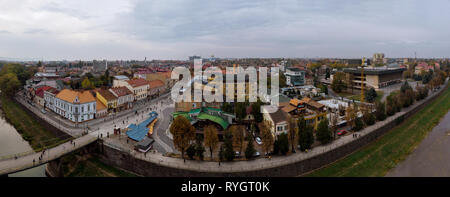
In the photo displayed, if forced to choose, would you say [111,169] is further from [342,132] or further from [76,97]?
[342,132]

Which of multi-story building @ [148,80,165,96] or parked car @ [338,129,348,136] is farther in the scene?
multi-story building @ [148,80,165,96]

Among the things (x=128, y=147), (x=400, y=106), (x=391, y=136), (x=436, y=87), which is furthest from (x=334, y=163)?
(x=436, y=87)

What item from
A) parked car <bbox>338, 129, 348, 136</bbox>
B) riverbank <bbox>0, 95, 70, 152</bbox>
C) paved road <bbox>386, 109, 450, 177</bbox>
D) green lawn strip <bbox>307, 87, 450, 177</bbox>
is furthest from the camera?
riverbank <bbox>0, 95, 70, 152</bbox>

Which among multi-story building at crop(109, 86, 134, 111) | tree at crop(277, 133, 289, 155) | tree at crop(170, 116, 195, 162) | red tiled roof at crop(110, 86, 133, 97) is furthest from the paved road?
red tiled roof at crop(110, 86, 133, 97)

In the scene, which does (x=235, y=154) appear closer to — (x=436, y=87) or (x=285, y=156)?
(x=285, y=156)

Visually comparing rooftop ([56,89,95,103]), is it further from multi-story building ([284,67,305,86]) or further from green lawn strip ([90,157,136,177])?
multi-story building ([284,67,305,86])

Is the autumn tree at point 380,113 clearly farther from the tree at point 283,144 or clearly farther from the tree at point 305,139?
the tree at point 283,144
